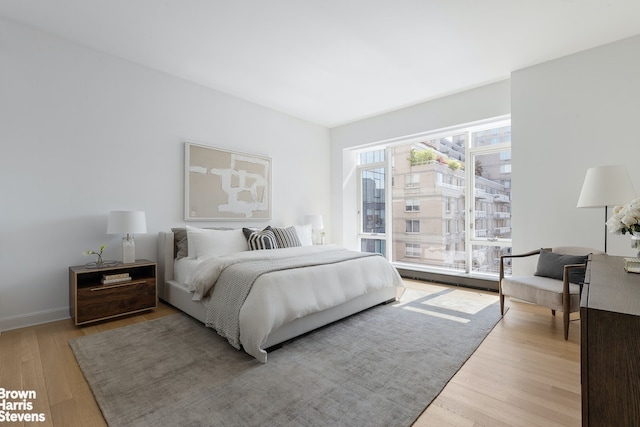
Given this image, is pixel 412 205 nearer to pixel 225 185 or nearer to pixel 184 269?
pixel 225 185

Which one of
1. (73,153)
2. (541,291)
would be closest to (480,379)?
(541,291)

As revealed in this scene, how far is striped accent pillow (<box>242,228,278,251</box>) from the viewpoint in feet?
12.2

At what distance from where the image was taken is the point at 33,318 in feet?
9.26

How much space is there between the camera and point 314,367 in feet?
6.78

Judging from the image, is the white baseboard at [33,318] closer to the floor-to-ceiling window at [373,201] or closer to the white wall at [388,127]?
the white wall at [388,127]

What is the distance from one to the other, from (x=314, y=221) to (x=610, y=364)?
4.41 m

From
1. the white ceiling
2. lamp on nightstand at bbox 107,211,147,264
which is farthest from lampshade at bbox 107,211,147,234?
the white ceiling

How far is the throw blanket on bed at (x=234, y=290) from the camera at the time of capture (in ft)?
7.60

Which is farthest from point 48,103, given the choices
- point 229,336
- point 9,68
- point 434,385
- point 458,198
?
point 458,198

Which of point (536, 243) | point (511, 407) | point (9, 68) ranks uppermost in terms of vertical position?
point (9, 68)

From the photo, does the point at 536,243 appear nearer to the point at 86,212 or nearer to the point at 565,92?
the point at 565,92

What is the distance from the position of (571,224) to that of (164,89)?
5.04m

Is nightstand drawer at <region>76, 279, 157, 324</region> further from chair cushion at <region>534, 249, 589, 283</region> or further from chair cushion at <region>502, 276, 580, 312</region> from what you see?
chair cushion at <region>534, 249, 589, 283</region>

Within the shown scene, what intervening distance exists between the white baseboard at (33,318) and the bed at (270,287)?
0.92 metres
